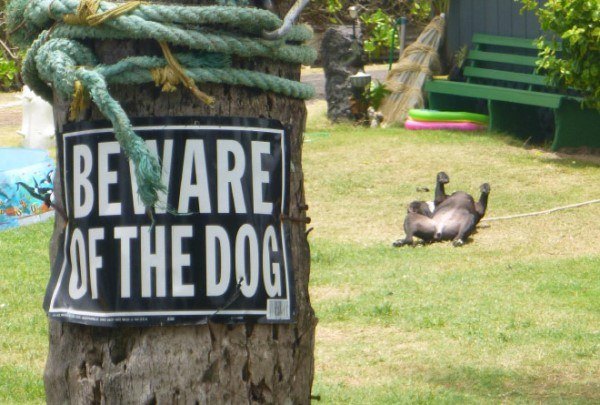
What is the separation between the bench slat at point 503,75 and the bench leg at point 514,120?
336mm

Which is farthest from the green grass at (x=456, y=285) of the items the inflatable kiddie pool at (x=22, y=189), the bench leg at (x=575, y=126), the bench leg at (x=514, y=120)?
the inflatable kiddie pool at (x=22, y=189)

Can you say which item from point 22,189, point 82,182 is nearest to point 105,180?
point 82,182

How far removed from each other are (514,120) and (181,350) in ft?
36.2

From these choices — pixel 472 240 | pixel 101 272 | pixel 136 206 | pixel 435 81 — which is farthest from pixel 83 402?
pixel 435 81

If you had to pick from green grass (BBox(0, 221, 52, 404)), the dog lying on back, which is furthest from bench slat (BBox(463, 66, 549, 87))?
green grass (BBox(0, 221, 52, 404))

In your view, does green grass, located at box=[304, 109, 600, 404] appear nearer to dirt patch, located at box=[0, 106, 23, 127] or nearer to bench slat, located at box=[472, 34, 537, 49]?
bench slat, located at box=[472, 34, 537, 49]

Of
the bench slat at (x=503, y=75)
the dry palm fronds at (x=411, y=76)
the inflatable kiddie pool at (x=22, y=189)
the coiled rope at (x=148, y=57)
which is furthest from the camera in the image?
the dry palm fronds at (x=411, y=76)

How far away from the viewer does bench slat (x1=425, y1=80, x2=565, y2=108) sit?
38.1 feet

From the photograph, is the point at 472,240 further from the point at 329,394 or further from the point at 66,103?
the point at 66,103

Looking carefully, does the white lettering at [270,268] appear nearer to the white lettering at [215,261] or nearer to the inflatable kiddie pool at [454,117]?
the white lettering at [215,261]

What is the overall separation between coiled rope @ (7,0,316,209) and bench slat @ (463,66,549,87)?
9740mm

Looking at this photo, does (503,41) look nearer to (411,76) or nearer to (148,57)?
(411,76)

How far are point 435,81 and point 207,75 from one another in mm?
11812

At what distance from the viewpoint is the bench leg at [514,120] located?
12.7 m
